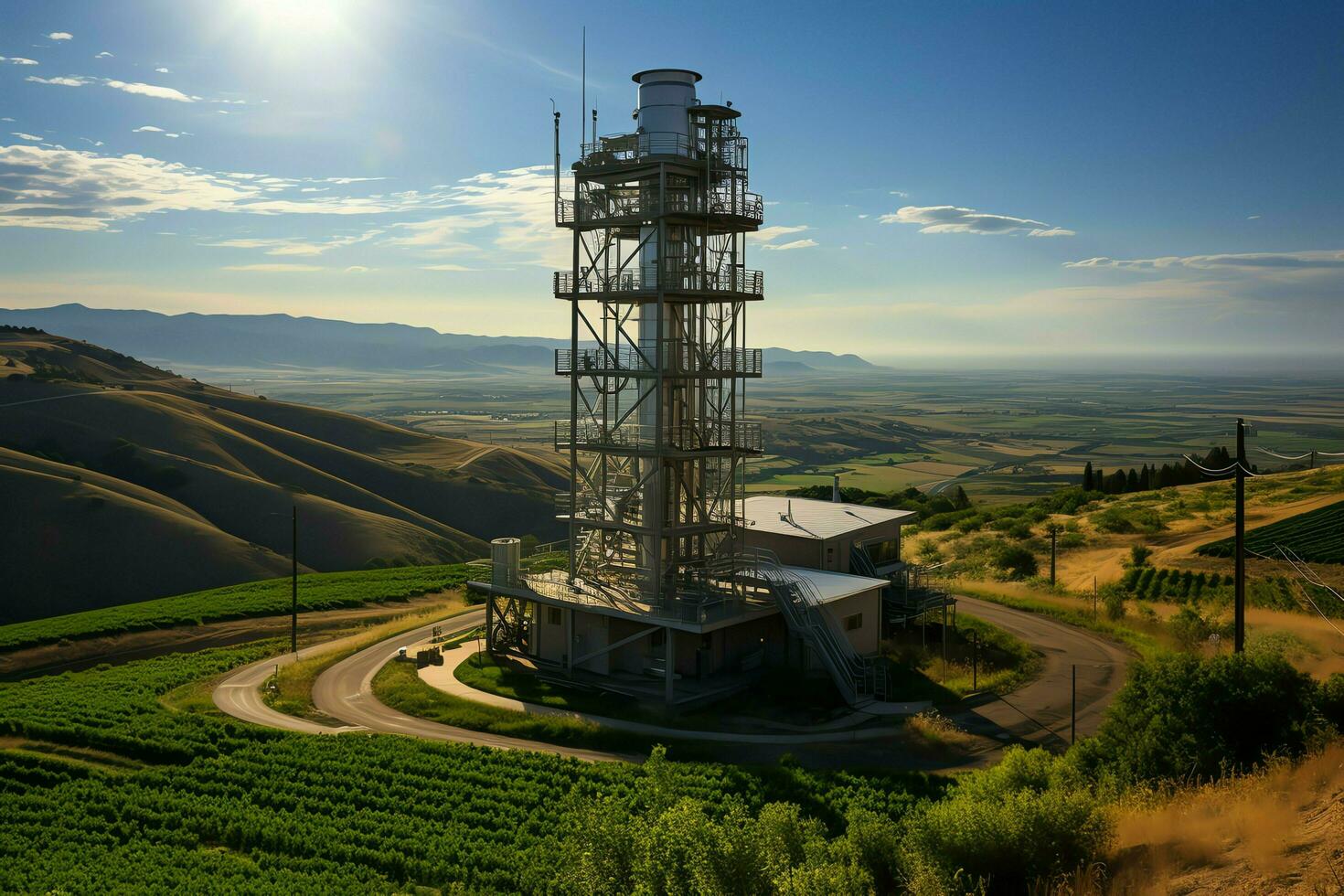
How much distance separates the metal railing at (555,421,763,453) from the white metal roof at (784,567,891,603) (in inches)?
222

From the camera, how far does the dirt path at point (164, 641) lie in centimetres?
4962

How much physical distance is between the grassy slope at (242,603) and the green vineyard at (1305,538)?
152 ft

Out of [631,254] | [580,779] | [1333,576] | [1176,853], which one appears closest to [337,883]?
[580,779]

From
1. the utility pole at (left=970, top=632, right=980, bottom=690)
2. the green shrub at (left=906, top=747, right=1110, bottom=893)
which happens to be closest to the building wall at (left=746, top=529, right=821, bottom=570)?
the utility pole at (left=970, top=632, right=980, bottom=690)

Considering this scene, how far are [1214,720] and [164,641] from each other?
5082 centimetres

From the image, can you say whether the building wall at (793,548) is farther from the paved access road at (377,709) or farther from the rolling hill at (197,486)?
the rolling hill at (197,486)

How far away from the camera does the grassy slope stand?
5519 cm

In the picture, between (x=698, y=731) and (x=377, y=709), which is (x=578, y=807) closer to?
(x=698, y=731)

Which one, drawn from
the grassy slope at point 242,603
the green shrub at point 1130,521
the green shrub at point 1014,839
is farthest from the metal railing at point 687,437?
the green shrub at point 1130,521

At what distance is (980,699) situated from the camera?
33.8 m

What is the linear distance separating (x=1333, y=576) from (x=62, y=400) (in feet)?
409

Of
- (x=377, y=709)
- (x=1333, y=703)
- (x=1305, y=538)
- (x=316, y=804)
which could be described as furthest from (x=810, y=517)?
(x=1333, y=703)

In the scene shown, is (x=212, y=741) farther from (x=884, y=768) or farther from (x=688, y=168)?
(x=688, y=168)

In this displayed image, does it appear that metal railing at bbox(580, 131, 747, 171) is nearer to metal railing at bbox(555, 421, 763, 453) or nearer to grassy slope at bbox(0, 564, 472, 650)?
metal railing at bbox(555, 421, 763, 453)
